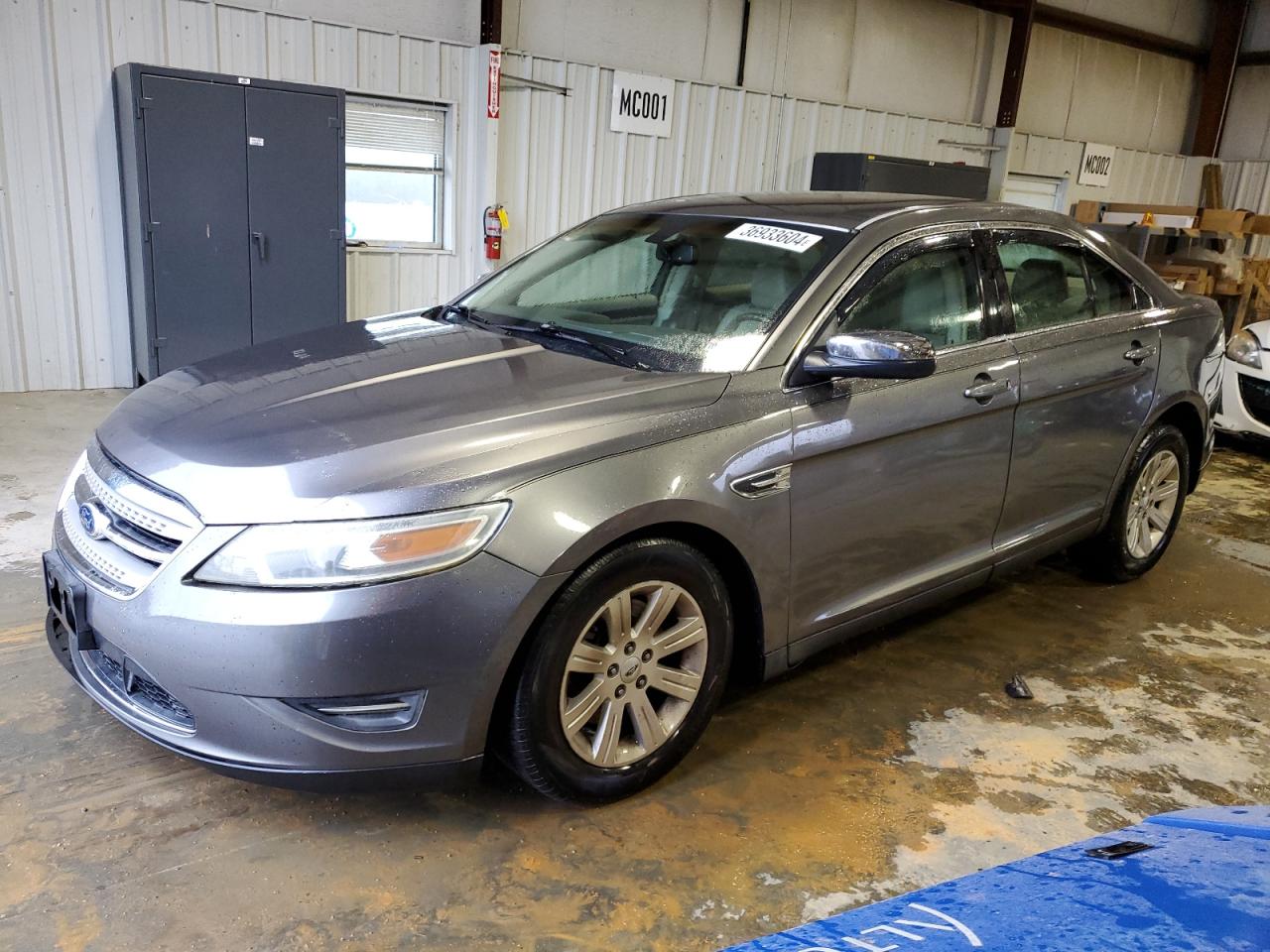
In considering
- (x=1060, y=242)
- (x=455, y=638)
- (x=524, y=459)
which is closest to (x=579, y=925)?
(x=455, y=638)

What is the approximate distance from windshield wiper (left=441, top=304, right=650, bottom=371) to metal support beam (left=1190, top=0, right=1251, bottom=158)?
1396cm

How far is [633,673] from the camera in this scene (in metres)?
2.40

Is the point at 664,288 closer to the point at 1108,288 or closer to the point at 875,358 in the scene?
the point at 875,358

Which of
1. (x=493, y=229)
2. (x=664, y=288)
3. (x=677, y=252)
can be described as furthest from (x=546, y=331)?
(x=493, y=229)

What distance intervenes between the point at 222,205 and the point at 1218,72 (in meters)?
13.1

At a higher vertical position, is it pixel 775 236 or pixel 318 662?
pixel 775 236

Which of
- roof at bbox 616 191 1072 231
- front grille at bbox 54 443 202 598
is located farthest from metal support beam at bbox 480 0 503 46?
front grille at bbox 54 443 202 598

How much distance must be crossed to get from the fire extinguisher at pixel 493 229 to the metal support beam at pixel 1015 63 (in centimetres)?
664

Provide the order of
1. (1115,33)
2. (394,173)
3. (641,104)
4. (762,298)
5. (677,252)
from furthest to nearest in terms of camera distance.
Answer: (1115,33) → (641,104) → (394,173) → (677,252) → (762,298)

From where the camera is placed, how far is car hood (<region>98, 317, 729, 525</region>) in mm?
2068

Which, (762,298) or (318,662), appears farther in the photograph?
(762,298)

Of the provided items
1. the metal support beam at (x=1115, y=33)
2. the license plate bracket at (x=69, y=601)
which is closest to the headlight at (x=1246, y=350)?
the license plate bracket at (x=69, y=601)

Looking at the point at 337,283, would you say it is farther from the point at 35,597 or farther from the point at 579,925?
the point at 579,925

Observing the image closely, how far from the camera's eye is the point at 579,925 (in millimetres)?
2084
